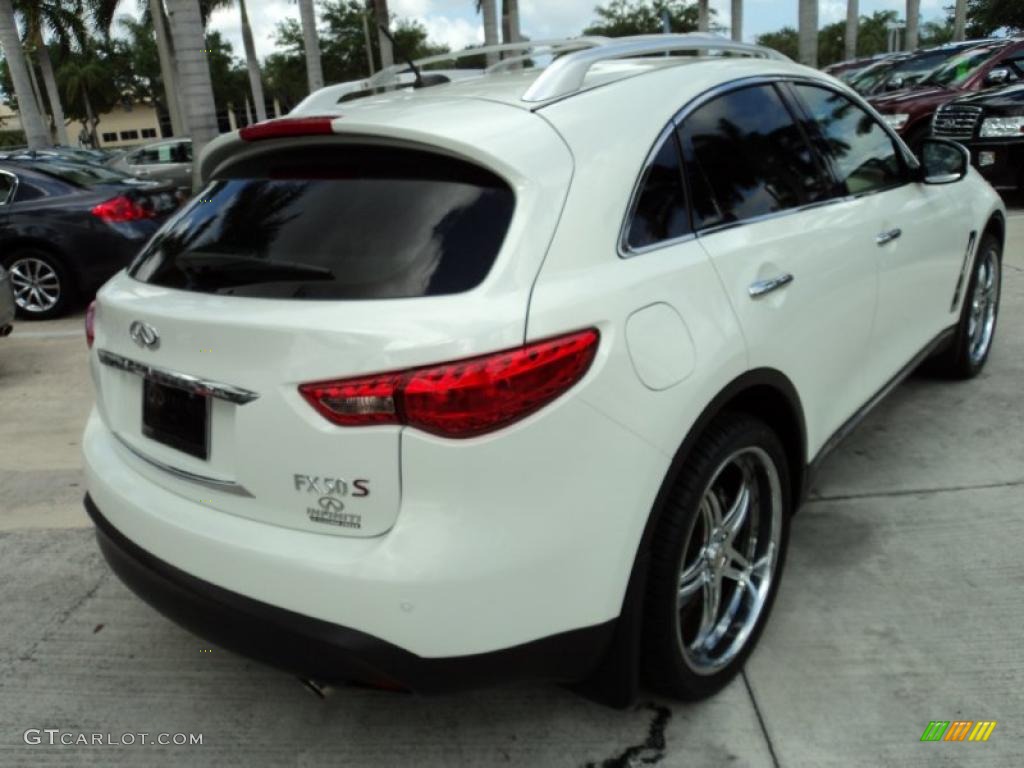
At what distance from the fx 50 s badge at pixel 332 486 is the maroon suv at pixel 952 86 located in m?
11.7

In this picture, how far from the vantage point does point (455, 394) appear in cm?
183

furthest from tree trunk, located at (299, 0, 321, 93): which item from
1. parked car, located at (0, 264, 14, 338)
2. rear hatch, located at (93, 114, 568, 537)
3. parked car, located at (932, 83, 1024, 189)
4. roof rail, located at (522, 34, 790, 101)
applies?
rear hatch, located at (93, 114, 568, 537)

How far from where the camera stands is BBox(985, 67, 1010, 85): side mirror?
12016 millimetres

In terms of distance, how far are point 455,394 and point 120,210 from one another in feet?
23.9

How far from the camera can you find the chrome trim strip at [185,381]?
6.62 feet

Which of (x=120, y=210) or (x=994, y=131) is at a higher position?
(x=120, y=210)

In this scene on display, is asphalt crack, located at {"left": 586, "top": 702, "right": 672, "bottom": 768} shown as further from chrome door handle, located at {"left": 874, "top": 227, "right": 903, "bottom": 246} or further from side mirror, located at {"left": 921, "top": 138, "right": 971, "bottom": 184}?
side mirror, located at {"left": 921, "top": 138, "right": 971, "bottom": 184}

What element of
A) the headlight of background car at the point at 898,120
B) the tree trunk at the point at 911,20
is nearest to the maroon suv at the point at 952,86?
the headlight of background car at the point at 898,120

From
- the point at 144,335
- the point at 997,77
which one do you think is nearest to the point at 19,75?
the point at 997,77

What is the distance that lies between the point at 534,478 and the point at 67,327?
7.04 meters

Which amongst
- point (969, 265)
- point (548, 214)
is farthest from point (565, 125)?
point (969, 265)

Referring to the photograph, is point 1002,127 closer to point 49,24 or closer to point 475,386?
point 475,386

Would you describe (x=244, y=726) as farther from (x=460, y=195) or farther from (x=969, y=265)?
(x=969, y=265)

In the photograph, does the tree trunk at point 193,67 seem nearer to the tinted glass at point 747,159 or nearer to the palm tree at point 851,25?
the tinted glass at point 747,159
